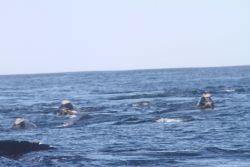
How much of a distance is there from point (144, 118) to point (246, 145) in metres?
14.8

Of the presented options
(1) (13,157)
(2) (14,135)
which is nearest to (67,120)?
(2) (14,135)

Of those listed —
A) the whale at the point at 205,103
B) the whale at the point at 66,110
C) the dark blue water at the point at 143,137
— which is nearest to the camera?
the dark blue water at the point at 143,137

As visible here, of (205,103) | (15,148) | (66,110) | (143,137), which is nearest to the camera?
(15,148)

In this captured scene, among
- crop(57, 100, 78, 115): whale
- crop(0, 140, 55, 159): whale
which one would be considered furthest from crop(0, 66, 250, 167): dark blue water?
crop(57, 100, 78, 115): whale

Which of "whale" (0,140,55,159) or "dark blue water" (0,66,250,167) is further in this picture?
"whale" (0,140,55,159)

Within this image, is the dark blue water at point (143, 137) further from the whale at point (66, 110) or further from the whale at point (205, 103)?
the whale at point (66, 110)

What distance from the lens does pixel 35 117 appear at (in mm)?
44344

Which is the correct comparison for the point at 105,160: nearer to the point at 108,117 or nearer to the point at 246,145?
the point at 246,145

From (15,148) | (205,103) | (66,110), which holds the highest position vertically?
(205,103)

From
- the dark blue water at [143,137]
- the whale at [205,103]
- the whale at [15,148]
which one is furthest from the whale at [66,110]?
the whale at [15,148]

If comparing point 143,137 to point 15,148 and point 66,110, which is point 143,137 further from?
point 66,110

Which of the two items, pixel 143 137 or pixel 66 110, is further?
pixel 66 110

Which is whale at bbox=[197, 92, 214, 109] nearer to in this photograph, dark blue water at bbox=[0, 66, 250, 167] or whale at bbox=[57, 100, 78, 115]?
dark blue water at bbox=[0, 66, 250, 167]

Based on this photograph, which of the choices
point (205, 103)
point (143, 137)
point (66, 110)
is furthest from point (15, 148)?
point (205, 103)
